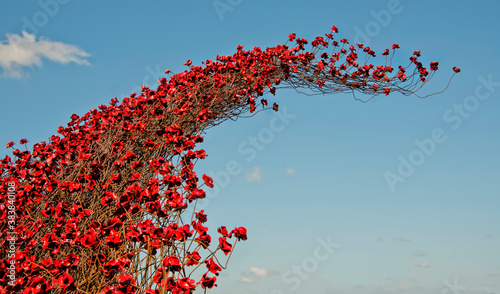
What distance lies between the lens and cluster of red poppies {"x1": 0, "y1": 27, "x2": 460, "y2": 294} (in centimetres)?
203

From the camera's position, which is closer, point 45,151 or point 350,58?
point 45,151

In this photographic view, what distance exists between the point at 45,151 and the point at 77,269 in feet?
6.82

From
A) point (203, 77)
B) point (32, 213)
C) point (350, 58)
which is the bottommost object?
point (32, 213)

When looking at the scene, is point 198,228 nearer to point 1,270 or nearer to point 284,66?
point 1,270

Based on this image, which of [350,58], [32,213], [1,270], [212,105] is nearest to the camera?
[1,270]

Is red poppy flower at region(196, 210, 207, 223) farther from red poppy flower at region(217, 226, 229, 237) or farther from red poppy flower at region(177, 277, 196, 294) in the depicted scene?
red poppy flower at region(177, 277, 196, 294)

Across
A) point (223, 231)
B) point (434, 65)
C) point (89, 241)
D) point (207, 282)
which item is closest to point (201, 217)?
point (223, 231)

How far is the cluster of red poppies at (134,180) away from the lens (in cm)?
203

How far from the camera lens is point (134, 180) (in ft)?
9.00

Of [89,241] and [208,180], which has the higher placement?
[208,180]

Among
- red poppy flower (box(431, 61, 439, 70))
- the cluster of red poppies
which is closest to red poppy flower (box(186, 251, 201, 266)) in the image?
the cluster of red poppies

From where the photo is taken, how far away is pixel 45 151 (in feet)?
13.5

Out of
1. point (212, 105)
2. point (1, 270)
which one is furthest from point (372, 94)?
point (1, 270)

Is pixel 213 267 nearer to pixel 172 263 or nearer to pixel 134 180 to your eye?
pixel 172 263
